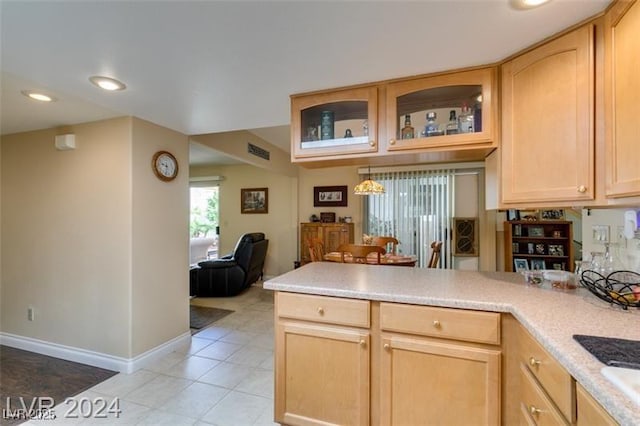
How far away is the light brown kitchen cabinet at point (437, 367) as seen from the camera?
1.31 m

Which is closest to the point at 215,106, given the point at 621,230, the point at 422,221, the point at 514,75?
the point at 514,75

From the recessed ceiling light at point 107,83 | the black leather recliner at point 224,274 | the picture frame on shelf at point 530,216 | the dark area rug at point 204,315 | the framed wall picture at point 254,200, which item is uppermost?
the recessed ceiling light at point 107,83

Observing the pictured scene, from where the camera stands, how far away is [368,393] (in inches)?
59.6

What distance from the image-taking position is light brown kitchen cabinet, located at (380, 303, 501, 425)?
1312 millimetres

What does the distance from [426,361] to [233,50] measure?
177 cm

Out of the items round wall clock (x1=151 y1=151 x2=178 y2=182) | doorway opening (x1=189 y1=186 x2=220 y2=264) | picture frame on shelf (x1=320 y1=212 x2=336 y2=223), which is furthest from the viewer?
doorway opening (x1=189 y1=186 x2=220 y2=264)

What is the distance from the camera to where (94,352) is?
259 cm

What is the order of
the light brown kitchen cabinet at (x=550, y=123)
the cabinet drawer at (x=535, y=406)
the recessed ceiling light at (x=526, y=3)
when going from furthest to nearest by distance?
the light brown kitchen cabinet at (x=550, y=123) → the recessed ceiling light at (x=526, y=3) → the cabinet drawer at (x=535, y=406)

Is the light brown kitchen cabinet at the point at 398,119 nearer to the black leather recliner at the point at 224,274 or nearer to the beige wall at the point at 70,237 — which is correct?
the beige wall at the point at 70,237

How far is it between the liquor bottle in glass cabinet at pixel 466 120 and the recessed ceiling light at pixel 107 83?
205cm

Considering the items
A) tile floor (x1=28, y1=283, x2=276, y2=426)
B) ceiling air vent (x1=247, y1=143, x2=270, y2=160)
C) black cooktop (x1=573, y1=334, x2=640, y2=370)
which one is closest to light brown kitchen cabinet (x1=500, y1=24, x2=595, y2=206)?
black cooktop (x1=573, y1=334, x2=640, y2=370)

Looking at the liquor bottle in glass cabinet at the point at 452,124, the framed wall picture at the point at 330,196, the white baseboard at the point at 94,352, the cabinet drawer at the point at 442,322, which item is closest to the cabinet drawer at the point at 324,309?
the cabinet drawer at the point at 442,322

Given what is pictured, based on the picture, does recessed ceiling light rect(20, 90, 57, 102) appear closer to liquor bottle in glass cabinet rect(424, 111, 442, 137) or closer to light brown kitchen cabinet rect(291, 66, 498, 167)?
light brown kitchen cabinet rect(291, 66, 498, 167)

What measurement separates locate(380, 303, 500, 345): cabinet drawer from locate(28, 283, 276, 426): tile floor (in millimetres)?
1104
